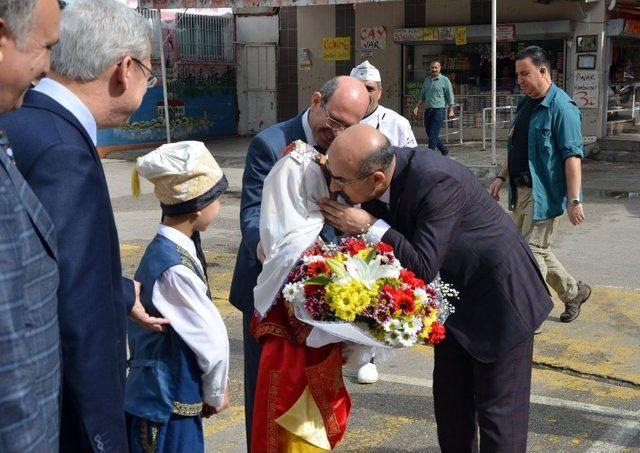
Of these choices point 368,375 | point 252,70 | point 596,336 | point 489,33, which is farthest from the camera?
point 252,70

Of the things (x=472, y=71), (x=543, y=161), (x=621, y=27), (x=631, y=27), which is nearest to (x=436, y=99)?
(x=472, y=71)

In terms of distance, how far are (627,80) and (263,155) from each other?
1754cm

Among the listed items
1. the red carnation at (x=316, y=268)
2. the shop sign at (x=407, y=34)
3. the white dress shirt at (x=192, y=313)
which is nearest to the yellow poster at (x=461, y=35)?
the shop sign at (x=407, y=34)

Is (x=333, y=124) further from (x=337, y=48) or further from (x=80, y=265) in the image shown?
(x=337, y=48)

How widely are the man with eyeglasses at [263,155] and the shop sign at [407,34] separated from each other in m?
16.7

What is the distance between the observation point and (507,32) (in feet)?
61.5

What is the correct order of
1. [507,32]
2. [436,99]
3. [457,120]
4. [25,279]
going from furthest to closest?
[457,120]
[507,32]
[436,99]
[25,279]

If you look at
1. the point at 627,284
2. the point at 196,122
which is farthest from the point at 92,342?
the point at 196,122

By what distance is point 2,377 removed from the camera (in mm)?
1565

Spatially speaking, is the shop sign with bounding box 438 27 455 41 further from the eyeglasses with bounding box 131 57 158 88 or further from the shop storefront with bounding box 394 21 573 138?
the eyeglasses with bounding box 131 57 158 88

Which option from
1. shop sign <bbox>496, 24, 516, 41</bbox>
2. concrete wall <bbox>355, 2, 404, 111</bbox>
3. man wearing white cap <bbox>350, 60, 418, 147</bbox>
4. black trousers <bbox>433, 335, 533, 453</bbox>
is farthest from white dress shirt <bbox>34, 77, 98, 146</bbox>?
concrete wall <bbox>355, 2, 404, 111</bbox>

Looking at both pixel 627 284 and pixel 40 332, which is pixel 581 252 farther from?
pixel 40 332

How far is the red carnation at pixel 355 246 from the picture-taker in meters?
3.12

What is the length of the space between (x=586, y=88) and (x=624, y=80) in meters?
1.99
